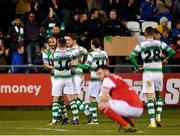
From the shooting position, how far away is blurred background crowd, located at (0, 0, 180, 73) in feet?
89.0

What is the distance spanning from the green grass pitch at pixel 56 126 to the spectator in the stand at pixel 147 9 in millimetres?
4396

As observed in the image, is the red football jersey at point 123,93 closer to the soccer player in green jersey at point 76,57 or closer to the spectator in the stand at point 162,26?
the soccer player in green jersey at point 76,57

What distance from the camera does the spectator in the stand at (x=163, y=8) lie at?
3011 cm

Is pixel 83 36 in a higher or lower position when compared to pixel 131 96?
higher

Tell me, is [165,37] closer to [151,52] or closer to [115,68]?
[115,68]

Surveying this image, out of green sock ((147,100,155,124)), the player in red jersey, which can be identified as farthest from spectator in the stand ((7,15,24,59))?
the player in red jersey

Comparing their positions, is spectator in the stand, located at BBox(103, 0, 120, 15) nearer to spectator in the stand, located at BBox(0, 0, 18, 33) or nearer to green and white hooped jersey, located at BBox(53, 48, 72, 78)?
spectator in the stand, located at BBox(0, 0, 18, 33)

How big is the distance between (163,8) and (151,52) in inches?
422

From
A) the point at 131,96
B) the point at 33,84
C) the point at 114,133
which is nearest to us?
the point at 131,96

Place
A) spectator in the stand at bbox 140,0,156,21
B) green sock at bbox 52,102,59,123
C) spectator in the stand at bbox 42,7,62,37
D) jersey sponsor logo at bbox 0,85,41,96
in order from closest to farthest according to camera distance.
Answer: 1. green sock at bbox 52,102,59,123
2. jersey sponsor logo at bbox 0,85,41,96
3. spectator in the stand at bbox 42,7,62,37
4. spectator in the stand at bbox 140,0,156,21

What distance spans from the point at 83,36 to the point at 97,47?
602 centimetres

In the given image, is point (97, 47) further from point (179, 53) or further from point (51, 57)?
point (179, 53)

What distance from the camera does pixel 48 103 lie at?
26.1 m

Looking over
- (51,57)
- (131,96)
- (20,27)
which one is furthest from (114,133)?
(20,27)
